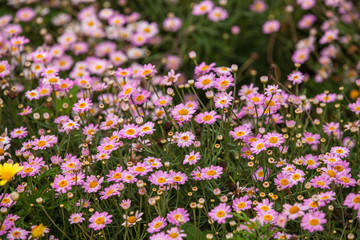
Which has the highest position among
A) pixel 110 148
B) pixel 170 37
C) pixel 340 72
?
pixel 110 148

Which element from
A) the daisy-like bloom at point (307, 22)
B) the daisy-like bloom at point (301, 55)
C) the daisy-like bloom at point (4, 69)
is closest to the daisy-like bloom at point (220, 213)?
the daisy-like bloom at point (4, 69)

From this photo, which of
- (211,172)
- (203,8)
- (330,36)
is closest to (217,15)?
(203,8)

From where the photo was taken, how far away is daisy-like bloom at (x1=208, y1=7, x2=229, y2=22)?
12.3ft

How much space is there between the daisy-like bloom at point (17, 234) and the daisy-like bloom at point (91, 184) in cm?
27

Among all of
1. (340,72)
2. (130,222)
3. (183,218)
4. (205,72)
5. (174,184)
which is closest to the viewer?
(183,218)

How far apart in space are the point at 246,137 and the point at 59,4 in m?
2.77

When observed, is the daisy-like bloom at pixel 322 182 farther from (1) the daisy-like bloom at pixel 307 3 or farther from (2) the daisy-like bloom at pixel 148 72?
(1) the daisy-like bloom at pixel 307 3

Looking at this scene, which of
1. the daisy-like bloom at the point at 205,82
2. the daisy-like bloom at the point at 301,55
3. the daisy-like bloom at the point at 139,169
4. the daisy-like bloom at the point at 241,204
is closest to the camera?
the daisy-like bloom at the point at 241,204

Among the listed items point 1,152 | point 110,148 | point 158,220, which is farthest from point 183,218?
point 1,152

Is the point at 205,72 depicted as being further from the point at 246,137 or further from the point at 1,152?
the point at 1,152

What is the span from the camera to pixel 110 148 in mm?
1920

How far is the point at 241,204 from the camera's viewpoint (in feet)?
5.72

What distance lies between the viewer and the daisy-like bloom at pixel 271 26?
3.74m

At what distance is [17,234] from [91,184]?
324 millimetres
